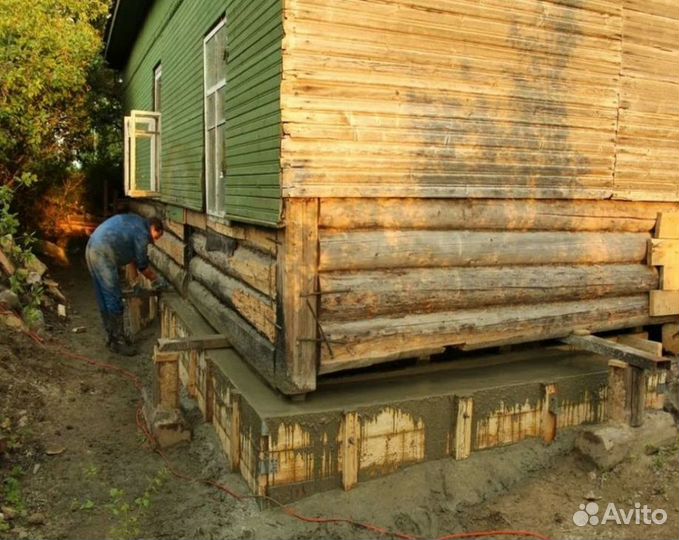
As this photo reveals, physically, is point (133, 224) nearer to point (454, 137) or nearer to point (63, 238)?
point (454, 137)

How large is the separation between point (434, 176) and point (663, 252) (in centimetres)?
292

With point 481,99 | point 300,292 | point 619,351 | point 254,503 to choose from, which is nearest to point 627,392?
point 619,351

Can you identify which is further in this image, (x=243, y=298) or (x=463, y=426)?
(x=243, y=298)

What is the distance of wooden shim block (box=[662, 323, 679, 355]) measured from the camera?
6.84m

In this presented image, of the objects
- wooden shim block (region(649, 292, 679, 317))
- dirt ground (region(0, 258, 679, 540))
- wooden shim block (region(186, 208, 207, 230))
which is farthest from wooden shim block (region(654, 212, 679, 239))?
wooden shim block (region(186, 208, 207, 230))

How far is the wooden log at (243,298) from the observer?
5.07 m

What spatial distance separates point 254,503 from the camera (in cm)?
462

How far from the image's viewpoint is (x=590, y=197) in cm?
596

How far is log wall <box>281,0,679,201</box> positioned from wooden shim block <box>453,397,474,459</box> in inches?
64.3

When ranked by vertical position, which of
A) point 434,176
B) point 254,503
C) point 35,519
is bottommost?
point 35,519

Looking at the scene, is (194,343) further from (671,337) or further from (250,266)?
(671,337)

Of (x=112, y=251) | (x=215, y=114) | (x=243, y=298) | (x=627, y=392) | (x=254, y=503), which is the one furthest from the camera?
(x=112, y=251)

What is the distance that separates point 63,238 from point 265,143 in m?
12.9

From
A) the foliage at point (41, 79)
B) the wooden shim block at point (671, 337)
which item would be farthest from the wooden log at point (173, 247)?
the wooden shim block at point (671, 337)
